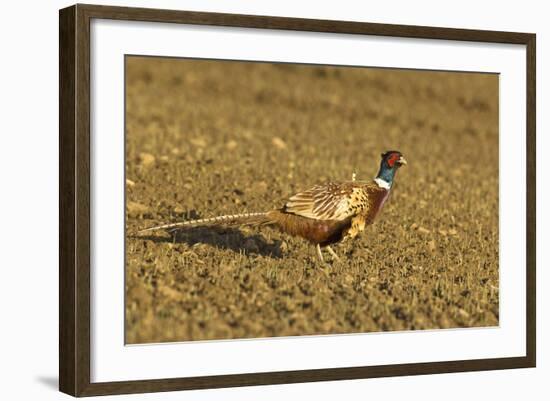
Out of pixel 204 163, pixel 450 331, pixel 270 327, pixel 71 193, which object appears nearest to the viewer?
pixel 71 193

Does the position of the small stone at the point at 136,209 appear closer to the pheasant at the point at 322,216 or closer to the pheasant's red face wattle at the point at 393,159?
the pheasant at the point at 322,216

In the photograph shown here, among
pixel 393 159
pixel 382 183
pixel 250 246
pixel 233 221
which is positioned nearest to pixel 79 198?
pixel 233 221

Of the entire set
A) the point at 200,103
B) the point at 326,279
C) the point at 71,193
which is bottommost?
the point at 326,279

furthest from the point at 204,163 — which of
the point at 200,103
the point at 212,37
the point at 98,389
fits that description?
the point at 98,389

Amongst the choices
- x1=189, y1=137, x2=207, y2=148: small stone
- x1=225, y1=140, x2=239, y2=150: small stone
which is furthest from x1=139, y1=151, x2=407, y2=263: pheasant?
x1=189, y1=137, x2=207, y2=148: small stone

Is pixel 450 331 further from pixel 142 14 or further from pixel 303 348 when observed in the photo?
pixel 142 14

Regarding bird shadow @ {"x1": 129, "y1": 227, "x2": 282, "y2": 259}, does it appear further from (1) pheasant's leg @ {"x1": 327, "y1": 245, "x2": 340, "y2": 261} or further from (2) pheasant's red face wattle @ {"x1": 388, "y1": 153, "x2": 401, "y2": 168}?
(2) pheasant's red face wattle @ {"x1": 388, "y1": 153, "x2": 401, "y2": 168}
